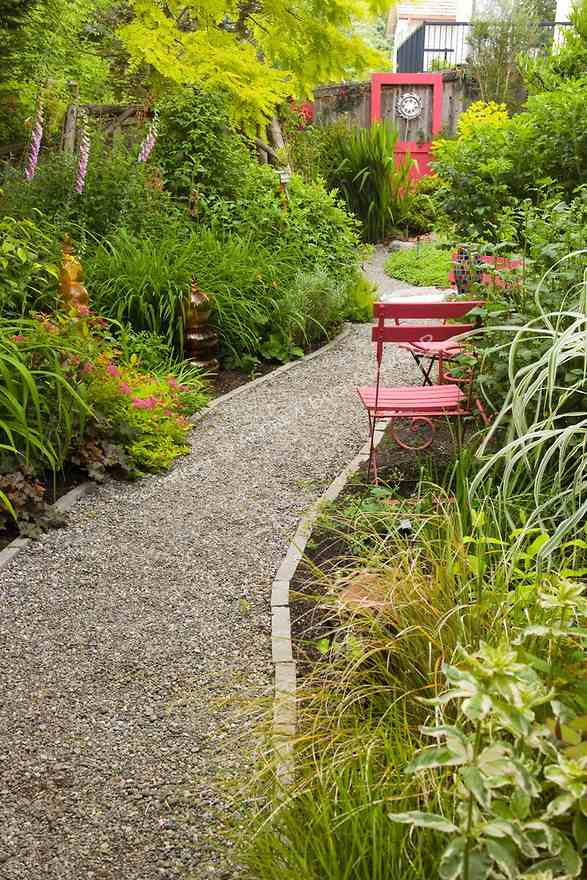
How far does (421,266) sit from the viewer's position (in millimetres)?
11547

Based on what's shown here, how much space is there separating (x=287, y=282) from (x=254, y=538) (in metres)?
4.14

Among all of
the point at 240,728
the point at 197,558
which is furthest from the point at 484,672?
the point at 197,558

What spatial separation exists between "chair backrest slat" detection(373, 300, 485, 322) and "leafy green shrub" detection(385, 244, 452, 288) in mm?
5733

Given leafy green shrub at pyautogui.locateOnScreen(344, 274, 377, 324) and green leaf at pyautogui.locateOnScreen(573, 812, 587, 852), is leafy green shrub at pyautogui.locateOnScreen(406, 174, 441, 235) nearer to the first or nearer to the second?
leafy green shrub at pyautogui.locateOnScreen(344, 274, 377, 324)

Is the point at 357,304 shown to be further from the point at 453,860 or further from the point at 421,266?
the point at 453,860

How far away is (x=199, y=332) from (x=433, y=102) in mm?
10580

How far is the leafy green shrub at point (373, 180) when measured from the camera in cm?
1334

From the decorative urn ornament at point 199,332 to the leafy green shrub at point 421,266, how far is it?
13.5 feet

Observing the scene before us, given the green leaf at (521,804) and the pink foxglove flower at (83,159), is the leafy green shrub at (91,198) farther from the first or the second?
the green leaf at (521,804)

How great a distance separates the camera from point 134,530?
459cm

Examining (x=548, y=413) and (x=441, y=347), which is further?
(x=441, y=347)

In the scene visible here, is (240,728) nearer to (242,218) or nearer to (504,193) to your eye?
(504,193)

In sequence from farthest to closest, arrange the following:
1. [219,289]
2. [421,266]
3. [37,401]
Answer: [421,266] < [219,289] < [37,401]

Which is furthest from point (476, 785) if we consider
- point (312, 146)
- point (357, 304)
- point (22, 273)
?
point (312, 146)
